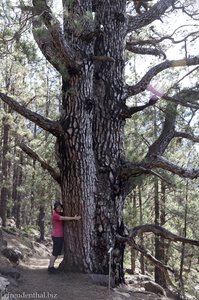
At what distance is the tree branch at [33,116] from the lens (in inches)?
256

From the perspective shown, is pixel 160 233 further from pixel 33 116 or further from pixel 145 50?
pixel 145 50

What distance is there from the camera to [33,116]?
659cm

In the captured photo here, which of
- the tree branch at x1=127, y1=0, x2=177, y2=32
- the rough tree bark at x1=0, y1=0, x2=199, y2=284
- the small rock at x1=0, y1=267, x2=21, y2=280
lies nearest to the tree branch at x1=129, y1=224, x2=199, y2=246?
the rough tree bark at x1=0, y1=0, x2=199, y2=284

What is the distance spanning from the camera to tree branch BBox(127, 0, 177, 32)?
7.97 meters

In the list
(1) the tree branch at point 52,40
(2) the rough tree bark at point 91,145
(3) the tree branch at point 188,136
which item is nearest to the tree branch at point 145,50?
(2) the rough tree bark at point 91,145

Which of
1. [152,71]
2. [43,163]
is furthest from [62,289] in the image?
[152,71]

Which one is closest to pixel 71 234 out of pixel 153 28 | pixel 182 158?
pixel 153 28

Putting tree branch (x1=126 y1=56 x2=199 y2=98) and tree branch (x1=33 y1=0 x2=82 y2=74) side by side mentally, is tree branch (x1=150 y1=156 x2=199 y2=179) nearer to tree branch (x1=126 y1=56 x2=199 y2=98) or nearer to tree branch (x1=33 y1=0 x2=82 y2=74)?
tree branch (x1=126 y1=56 x2=199 y2=98)

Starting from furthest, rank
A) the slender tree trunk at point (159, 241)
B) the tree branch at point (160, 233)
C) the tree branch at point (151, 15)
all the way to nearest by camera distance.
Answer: the slender tree trunk at point (159, 241), the tree branch at point (151, 15), the tree branch at point (160, 233)

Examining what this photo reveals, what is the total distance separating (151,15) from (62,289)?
5.95 metres

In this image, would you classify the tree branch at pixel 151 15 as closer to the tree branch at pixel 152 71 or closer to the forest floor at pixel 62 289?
the tree branch at pixel 152 71

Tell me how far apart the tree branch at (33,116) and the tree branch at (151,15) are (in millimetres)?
2943

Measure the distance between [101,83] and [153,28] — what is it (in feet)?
9.54

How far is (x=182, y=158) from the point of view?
1308 cm
